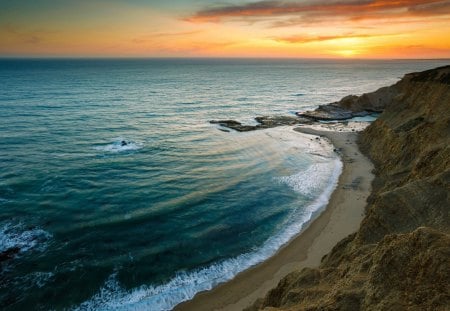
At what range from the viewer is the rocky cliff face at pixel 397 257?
9.83 meters

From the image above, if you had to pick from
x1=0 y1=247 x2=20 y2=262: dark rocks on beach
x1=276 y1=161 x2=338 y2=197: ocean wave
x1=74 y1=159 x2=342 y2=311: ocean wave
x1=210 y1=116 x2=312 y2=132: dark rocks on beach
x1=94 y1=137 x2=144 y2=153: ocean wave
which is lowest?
x1=74 y1=159 x2=342 y2=311: ocean wave

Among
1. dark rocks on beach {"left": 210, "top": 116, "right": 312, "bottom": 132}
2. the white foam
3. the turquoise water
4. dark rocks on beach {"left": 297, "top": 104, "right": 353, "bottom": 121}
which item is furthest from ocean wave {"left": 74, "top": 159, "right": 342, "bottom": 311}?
dark rocks on beach {"left": 297, "top": 104, "right": 353, "bottom": 121}

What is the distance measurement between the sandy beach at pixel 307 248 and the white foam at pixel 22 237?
459 inches

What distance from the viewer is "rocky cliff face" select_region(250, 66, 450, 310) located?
9828 mm

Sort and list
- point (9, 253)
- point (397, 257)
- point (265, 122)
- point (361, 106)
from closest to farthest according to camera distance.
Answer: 1. point (397, 257)
2. point (9, 253)
3. point (265, 122)
4. point (361, 106)

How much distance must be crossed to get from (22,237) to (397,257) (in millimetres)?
23805

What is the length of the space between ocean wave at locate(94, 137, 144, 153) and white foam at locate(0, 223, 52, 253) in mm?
20082

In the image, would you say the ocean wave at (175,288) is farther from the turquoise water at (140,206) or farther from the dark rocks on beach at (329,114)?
the dark rocks on beach at (329,114)

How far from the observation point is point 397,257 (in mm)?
10883

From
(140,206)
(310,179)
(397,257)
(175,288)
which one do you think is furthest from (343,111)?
(397,257)

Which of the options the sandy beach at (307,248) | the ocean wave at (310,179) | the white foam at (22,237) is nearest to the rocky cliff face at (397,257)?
the sandy beach at (307,248)

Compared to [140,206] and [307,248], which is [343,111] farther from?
[140,206]

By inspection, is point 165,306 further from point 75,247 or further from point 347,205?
point 347,205

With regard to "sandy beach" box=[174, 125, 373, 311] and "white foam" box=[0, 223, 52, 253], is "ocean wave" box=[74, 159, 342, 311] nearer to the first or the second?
"sandy beach" box=[174, 125, 373, 311]
